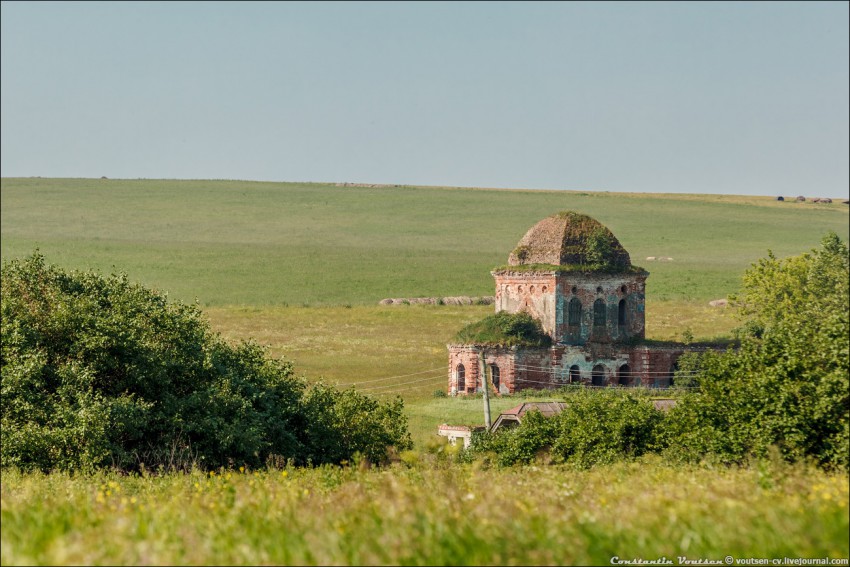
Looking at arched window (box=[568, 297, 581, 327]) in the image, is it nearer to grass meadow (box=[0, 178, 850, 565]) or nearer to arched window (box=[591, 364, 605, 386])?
arched window (box=[591, 364, 605, 386])

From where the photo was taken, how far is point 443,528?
9078 mm

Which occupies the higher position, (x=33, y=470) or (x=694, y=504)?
(x=694, y=504)

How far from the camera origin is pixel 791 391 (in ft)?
83.5

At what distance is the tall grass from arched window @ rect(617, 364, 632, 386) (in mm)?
53878

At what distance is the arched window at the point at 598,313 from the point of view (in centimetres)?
6588

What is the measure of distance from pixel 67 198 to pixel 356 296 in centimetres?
8052

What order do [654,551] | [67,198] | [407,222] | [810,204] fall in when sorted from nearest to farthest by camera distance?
[654,551] < [407,222] < [67,198] < [810,204]

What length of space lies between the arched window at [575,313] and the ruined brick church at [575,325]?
0.06 meters

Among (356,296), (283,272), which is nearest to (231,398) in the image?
(356,296)

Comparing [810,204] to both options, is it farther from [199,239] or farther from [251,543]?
[251,543]

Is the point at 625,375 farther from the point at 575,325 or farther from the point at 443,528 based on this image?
the point at 443,528

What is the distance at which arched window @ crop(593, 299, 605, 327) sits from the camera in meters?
65.9

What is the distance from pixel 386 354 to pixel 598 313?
710 inches

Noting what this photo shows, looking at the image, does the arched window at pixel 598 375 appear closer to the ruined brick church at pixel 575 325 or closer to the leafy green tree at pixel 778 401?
the ruined brick church at pixel 575 325
